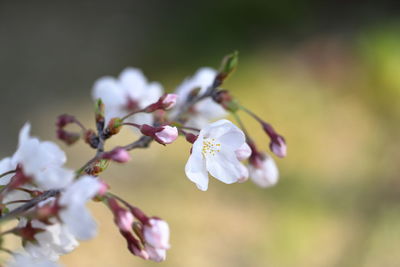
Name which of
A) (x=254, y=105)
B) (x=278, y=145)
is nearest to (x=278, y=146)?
(x=278, y=145)

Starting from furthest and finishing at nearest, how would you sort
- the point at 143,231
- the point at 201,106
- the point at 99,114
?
the point at 201,106
the point at 99,114
the point at 143,231

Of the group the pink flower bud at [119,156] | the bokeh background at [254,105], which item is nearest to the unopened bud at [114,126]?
the pink flower bud at [119,156]

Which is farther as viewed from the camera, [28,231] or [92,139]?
[92,139]

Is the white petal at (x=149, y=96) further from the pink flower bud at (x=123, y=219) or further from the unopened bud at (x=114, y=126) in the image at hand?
the pink flower bud at (x=123, y=219)

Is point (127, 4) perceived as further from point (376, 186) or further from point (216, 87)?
point (216, 87)

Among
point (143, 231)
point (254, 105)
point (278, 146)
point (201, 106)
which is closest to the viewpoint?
point (143, 231)

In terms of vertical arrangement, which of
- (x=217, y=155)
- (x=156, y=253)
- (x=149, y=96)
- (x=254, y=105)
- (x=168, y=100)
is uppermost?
(x=254, y=105)

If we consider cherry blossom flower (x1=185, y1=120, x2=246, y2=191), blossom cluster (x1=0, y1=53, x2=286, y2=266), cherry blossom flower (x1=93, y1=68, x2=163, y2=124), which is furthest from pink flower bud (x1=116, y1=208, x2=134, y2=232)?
cherry blossom flower (x1=93, y1=68, x2=163, y2=124)

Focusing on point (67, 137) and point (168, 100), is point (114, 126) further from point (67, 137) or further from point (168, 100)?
point (67, 137)
